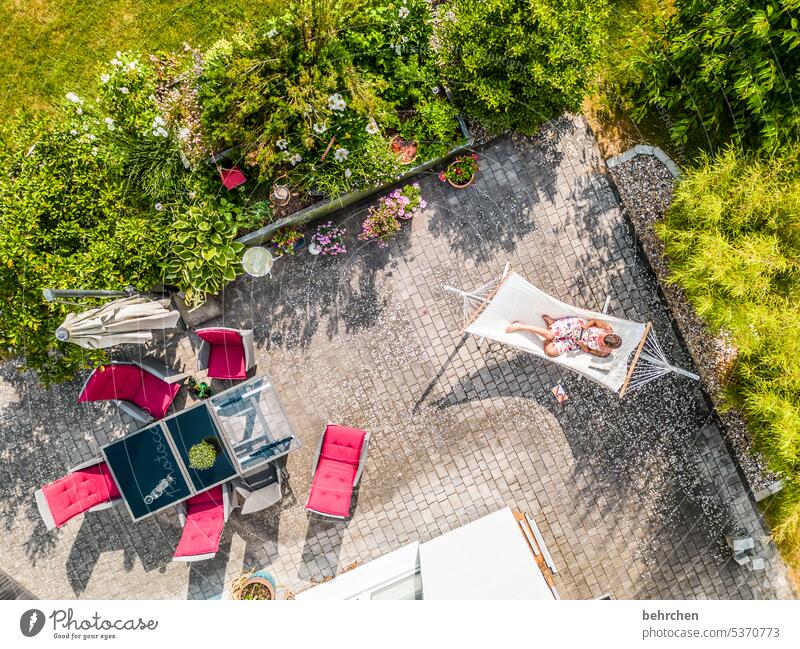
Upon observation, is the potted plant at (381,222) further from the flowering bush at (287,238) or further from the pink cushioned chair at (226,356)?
the pink cushioned chair at (226,356)

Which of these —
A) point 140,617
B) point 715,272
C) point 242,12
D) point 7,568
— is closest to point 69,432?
point 7,568

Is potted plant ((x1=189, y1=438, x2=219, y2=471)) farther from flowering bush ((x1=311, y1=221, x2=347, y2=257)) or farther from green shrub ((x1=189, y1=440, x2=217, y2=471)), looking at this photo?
flowering bush ((x1=311, y1=221, x2=347, y2=257))

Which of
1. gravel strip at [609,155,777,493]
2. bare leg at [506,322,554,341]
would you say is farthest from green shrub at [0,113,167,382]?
gravel strip at [609,155,777,493]

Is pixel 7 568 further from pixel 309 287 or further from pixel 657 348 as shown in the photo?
pixel 657 348

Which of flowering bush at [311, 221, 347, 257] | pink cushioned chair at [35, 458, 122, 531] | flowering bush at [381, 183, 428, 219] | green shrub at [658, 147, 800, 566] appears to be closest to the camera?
green shrub at [658, 147, 800, 566]

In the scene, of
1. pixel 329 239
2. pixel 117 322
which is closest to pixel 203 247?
pixel 117 322

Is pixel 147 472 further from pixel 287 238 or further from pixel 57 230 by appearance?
pixel 287 238
